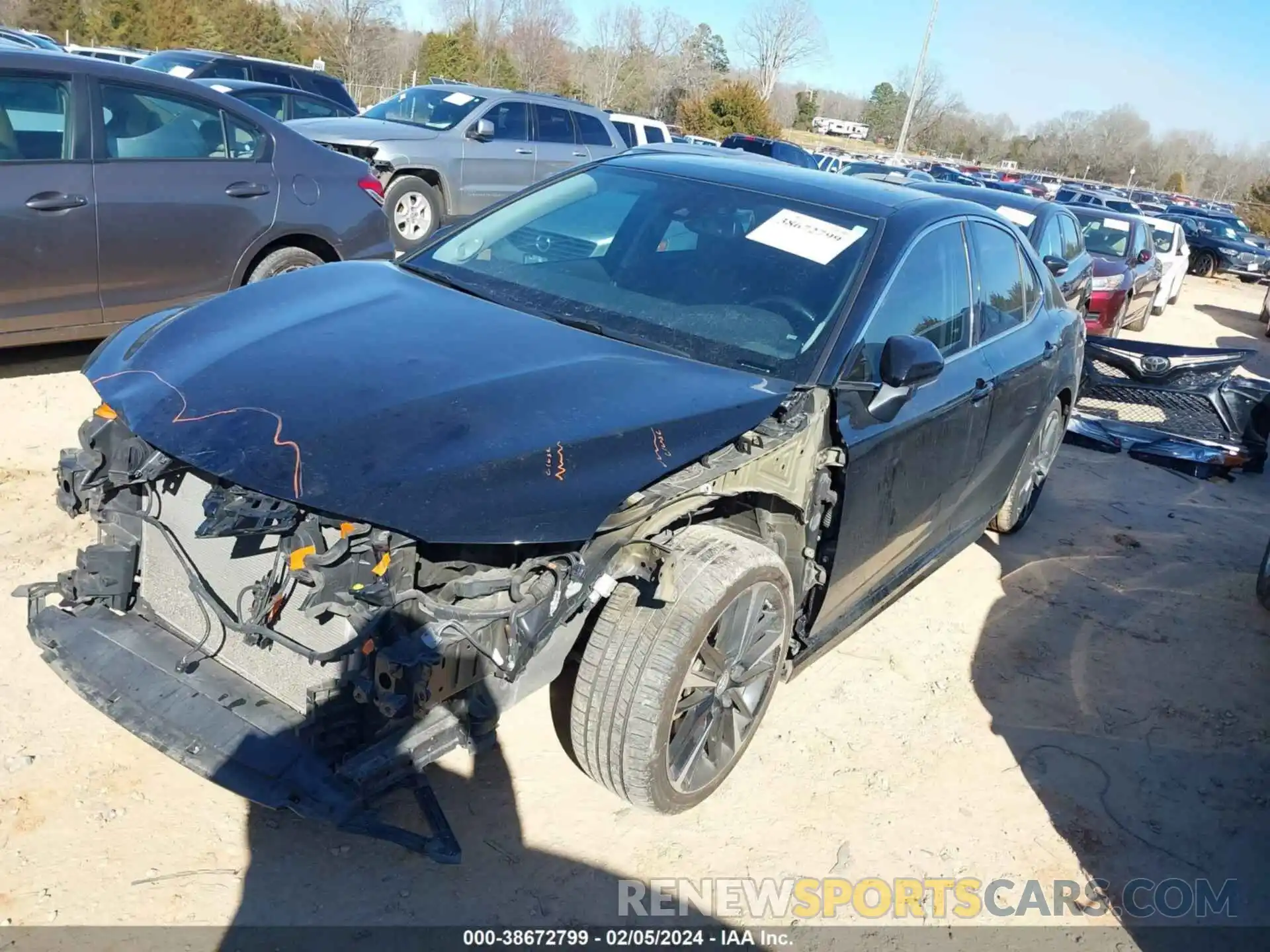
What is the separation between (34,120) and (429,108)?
6.68 meters

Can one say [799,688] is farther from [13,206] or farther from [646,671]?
[13,206]

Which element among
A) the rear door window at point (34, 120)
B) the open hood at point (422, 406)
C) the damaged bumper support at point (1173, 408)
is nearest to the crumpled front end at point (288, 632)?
the open hood at point (422, 406)

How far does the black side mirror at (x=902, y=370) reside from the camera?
3072 mm

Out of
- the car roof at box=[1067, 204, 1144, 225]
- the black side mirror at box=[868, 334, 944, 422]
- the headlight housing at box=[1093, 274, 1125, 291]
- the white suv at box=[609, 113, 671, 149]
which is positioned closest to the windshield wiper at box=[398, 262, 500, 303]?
the black side mirror at box=[868, 334, 944, 422]

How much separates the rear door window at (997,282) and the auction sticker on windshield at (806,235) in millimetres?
858

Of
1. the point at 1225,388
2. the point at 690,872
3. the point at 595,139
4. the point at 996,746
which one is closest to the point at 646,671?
the point at 690,872

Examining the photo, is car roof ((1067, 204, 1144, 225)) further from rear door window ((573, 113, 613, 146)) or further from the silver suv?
the silver suv

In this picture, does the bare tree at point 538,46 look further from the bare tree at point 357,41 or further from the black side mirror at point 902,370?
the black side mirror at point 902,370

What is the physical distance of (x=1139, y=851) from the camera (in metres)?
3.30

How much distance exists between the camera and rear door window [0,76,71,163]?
16.7ft

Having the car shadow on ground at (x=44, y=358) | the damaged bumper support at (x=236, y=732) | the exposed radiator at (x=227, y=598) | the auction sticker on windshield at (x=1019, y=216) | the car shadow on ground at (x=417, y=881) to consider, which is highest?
the auction sticker on windshield at (x=1019, y=216)

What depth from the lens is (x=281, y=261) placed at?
6.12 m

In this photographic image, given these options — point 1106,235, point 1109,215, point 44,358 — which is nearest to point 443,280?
point 44,358

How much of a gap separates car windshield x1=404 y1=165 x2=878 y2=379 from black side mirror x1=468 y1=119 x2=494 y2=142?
752 centimetres
